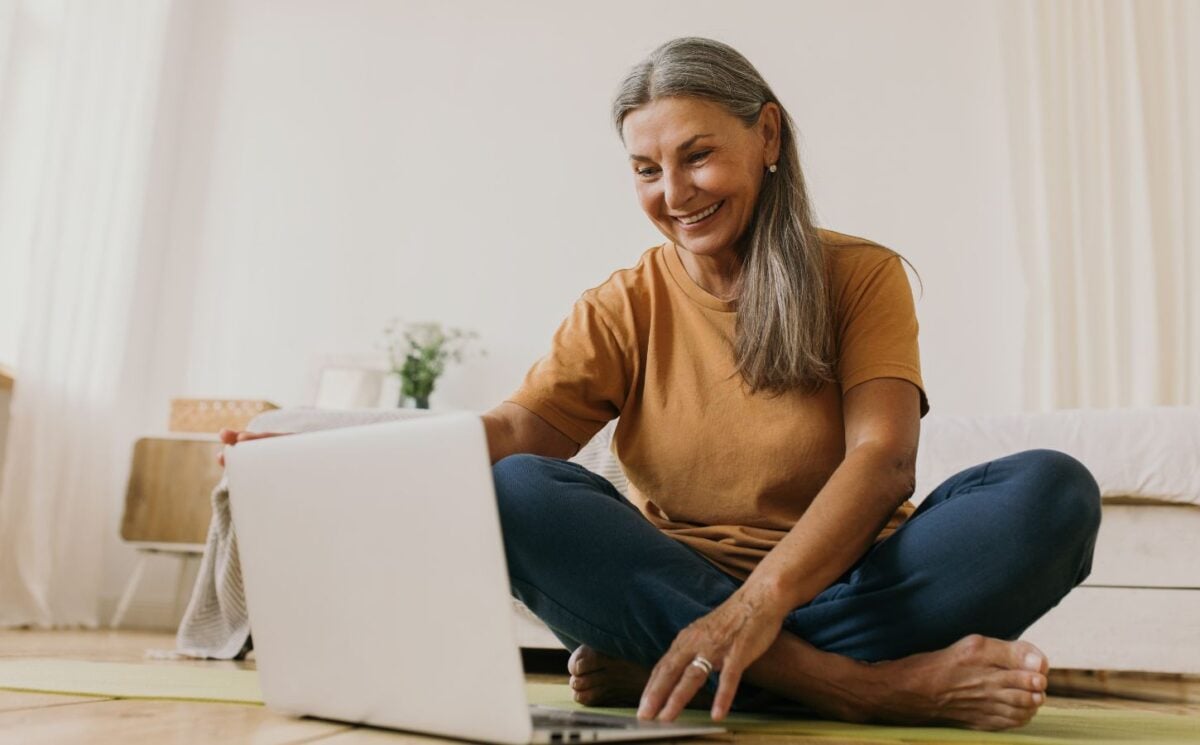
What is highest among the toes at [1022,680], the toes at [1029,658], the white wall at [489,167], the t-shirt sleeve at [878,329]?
the white wall at [489,167]

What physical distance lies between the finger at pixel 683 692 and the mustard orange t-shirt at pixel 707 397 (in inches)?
10.9

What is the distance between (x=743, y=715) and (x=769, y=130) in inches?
25.2

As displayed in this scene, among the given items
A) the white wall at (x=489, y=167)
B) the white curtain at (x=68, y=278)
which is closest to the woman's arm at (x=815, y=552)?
the white curtain at (x=68, y=278)

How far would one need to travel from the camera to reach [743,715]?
116 cm

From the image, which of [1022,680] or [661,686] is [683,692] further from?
[1022,680]

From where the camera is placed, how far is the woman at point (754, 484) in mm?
1046

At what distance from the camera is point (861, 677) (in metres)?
1.08

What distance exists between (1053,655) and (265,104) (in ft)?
11.6

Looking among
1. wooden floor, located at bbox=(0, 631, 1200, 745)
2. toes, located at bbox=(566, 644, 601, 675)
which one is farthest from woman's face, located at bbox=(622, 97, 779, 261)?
wooden floor, located at bbox=(0, 631, 1200, 745)

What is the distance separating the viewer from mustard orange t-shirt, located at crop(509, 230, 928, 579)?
3.95 ft

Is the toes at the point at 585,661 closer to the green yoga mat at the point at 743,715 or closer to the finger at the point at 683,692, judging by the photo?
the green yoga mat at the point at 743,715

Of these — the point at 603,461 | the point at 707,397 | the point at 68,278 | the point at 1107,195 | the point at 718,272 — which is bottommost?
the point at 603,461

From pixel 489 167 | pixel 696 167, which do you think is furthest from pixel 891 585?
pixel 489 167

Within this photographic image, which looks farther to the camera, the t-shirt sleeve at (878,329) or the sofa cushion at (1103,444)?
the sofa cushion at (1103,444)
